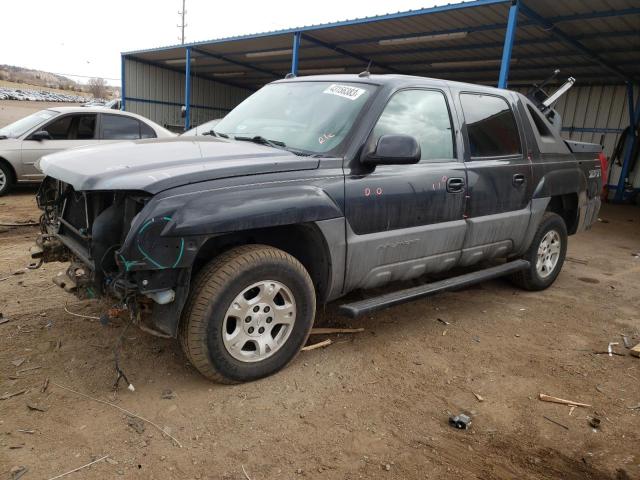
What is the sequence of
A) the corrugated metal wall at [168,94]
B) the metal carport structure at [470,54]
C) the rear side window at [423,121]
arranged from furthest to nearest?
the corrugated metal wall at [168,94] < the metal carport structure at [470,54] < the rear side window at [423,121]

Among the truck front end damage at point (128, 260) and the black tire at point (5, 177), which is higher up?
the truck front end damage at point (128, 260)

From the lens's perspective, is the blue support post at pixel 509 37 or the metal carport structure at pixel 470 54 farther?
the metal carport structure at pixel 470 54

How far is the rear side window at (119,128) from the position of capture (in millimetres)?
8562

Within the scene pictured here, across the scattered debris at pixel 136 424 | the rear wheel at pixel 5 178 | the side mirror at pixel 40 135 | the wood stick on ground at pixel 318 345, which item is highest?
the side mirror at pixel 40 135

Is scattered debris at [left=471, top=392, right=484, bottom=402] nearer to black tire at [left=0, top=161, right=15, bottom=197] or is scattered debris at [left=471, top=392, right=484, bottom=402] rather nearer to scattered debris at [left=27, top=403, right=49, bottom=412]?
scattered debris at [left=27, top=403, right=49, bottom=412]

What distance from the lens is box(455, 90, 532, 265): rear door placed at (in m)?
3.98

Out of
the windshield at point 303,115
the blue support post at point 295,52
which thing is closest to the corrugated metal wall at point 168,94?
the blue support post at point 295,52

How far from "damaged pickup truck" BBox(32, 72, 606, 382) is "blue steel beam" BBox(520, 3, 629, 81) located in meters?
5.56

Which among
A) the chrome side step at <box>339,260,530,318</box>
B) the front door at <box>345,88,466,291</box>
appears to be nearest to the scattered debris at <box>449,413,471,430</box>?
the chrome side step at <box>339,260,530,318</box>

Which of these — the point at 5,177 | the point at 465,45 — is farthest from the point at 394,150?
the point at 465,45

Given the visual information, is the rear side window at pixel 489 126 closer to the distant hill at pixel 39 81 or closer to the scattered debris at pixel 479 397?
the scattered debris at pixel 479 397

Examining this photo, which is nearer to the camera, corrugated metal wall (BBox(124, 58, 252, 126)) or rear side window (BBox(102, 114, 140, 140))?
rear side window (BBox(102, 114, 140, 140))

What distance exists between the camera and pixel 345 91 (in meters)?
3.57

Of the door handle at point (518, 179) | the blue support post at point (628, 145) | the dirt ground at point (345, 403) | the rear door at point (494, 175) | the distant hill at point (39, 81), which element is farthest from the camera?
the distant hill at point (39, 81)
